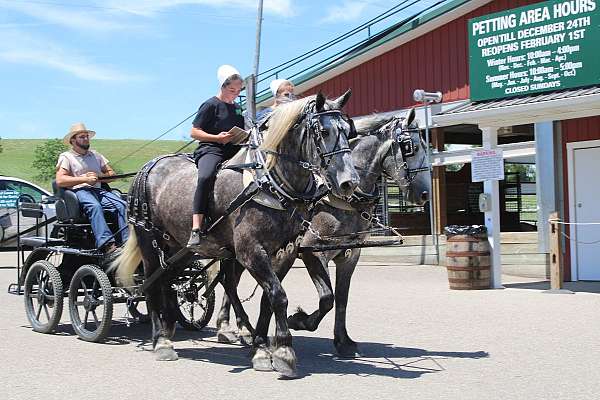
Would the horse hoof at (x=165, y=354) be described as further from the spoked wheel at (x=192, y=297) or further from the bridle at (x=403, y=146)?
the bridle at (x=403, y=146)

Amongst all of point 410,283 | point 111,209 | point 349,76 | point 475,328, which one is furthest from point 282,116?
point 349,76

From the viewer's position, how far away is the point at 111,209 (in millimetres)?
10164

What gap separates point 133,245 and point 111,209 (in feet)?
3.52

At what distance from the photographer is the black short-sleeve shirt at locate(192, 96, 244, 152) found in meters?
8.38

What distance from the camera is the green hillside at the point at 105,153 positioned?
301 feet

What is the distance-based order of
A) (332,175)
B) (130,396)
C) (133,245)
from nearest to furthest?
(130,396), (332,175), (133,245)

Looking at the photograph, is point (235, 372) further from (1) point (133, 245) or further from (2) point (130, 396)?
(1) point (133, 245)

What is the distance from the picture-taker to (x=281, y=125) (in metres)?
7.61

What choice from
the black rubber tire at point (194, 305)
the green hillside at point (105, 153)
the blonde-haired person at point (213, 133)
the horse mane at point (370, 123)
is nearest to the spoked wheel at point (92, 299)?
the black rubber tire at point (194, 305)

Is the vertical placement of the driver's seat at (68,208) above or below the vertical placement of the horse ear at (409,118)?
below

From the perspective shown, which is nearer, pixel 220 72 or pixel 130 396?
pixel 130 396

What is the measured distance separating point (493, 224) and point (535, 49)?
119 inches

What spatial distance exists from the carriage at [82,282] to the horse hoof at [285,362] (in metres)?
2.12

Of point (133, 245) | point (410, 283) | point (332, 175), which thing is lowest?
point (410, 283)
